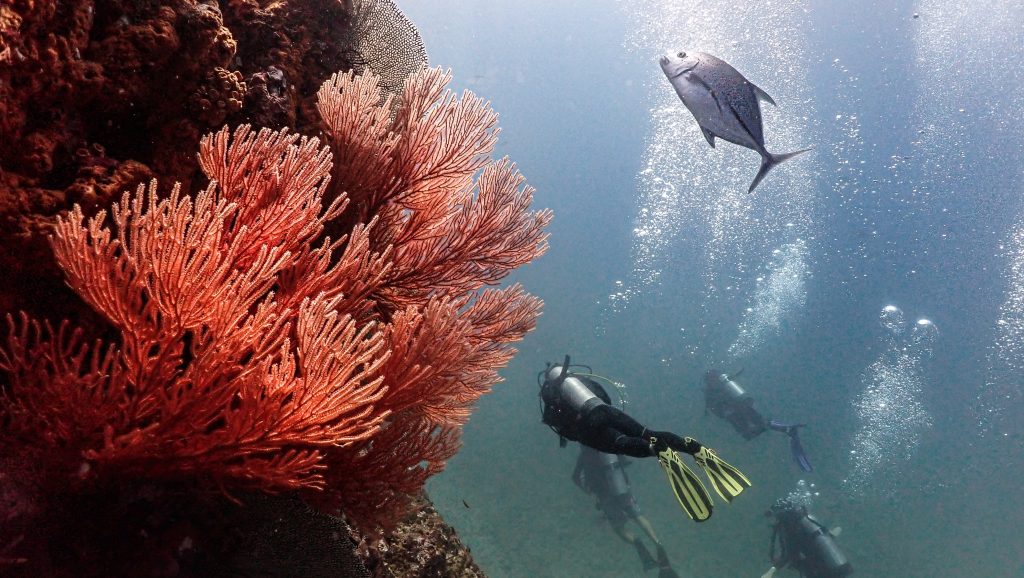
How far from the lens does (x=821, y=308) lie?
50.2 meters

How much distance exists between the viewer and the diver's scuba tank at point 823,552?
14273mm

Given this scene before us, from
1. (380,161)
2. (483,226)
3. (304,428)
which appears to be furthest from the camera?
(483,226)

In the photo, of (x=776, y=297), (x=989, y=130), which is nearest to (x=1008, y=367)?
(x=776, y=297)

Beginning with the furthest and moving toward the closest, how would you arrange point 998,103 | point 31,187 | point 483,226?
point 998,103 → point 483,226 → point 31,187

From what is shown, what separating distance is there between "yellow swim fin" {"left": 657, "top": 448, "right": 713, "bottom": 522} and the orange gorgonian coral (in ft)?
5.36

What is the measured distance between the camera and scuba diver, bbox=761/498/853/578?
14.4m

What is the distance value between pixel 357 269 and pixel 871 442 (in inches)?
1840

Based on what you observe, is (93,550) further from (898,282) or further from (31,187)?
(898,282)

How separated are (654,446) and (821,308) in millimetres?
A: 55006

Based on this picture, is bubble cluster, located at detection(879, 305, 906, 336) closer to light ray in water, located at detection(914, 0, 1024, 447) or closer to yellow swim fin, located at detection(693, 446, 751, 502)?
light ray in water, located at detection(914, 0, 1024, 447)

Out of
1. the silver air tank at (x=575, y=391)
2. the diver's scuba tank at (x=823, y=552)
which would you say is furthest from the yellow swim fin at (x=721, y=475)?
the diver's scuba tank at (x=823, y=552)

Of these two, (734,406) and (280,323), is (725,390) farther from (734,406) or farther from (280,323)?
(280,323)

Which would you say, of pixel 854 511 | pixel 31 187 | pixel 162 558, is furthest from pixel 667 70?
pixel 854 511

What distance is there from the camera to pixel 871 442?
38.0m
